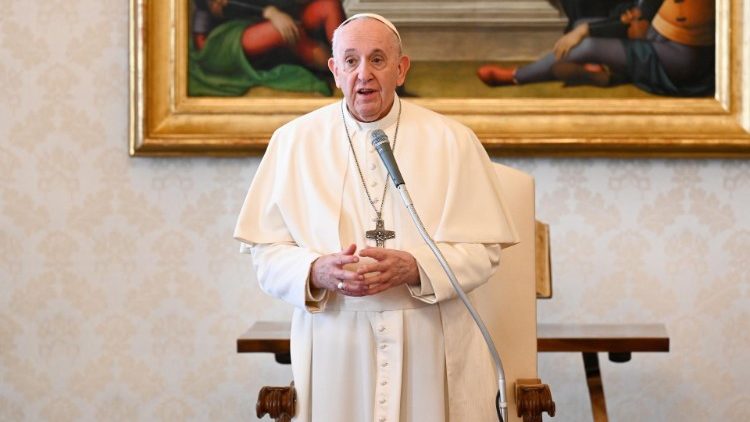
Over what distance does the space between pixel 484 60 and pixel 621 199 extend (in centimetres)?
80

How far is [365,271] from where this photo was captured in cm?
277

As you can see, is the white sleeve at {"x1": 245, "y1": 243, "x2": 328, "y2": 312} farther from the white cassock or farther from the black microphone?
the black microphone

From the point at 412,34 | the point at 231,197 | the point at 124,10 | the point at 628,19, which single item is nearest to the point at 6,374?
the point at 231,197

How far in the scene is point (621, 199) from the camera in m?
4.67

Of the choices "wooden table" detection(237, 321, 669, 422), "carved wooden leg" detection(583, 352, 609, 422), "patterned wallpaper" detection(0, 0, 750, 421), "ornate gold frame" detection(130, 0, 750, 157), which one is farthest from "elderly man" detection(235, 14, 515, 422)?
"patterned wallpaper" detection(0, 0, 750, 421)

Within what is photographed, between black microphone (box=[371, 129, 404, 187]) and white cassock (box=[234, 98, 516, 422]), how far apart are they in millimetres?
283

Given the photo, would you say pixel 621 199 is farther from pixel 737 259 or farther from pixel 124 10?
pixel 124 10

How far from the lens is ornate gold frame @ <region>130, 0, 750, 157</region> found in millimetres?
4570

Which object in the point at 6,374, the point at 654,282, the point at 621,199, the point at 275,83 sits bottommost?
the point at 6,374

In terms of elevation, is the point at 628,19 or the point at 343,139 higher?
the point at 628,19

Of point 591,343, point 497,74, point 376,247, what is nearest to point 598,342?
point 591,343

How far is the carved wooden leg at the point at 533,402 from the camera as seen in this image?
10.8ft

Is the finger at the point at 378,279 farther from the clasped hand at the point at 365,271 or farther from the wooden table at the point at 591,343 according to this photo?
the wooden table at the point at 591,343

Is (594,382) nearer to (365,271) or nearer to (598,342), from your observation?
(598,342)
